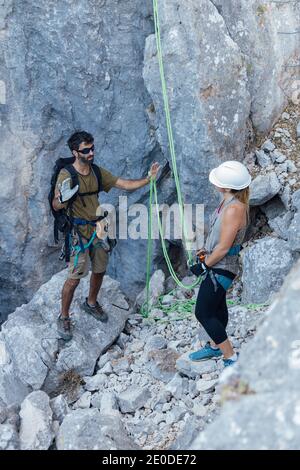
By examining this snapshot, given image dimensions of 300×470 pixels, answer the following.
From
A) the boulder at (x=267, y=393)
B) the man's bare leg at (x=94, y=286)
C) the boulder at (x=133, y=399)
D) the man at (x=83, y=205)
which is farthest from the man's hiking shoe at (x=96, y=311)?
the boulder at (x=267, y=393)

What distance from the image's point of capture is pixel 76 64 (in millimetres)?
9172

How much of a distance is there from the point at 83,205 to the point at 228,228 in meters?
2.02

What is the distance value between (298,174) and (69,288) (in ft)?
11.3

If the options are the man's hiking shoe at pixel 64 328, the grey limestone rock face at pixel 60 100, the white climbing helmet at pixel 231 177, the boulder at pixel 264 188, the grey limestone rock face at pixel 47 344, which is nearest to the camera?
the white climbing helmet at pixel 231 177

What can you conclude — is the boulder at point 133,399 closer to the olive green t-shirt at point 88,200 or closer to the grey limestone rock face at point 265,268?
the olive green t-shirt at point 88,200

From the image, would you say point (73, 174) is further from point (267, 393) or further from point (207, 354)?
point (267, 393)

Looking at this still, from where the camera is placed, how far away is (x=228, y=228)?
5.97 meters

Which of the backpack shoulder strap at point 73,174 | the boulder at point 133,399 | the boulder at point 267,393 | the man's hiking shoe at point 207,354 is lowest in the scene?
the boulder at point 133,399

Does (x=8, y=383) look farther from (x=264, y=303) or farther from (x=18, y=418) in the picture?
(x=264, y=303)

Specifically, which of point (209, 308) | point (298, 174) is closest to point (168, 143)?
point (298, 174)

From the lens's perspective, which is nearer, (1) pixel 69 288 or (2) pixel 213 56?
(1) pixel 69 288

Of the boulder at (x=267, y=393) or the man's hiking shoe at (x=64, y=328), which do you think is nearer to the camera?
the boulder at (x=267, y=393)

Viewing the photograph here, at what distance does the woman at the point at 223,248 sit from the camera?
5.93 meters

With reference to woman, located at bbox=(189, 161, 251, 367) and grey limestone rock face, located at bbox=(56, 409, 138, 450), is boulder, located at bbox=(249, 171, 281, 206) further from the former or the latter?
grey limestone rock face, located at bbox=(56, 409, 138, 450)
